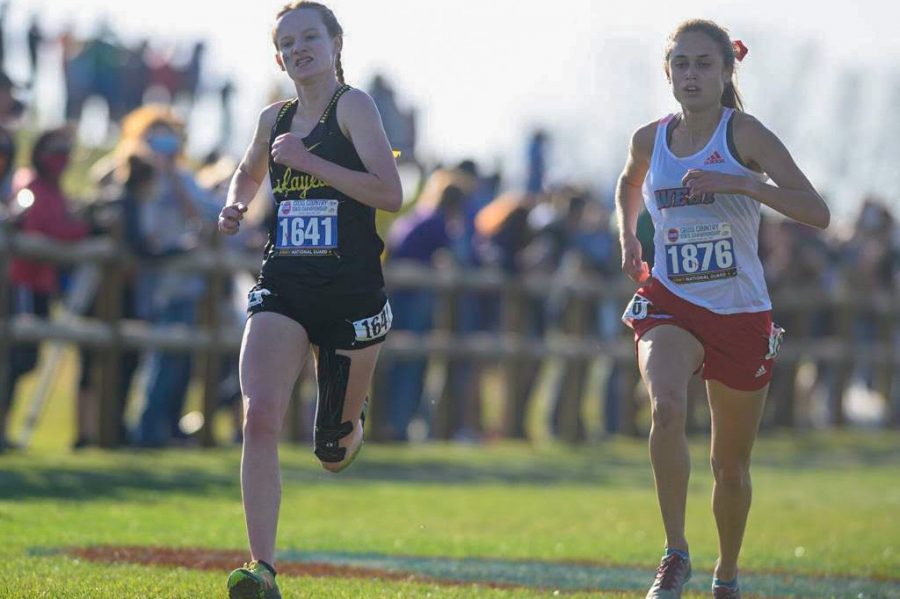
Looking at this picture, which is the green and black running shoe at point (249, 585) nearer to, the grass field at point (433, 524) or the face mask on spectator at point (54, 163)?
the grass field at point (433, 524)

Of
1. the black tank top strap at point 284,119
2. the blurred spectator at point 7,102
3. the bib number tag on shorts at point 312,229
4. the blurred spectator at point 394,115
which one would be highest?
the blurred spectator at point 394,115

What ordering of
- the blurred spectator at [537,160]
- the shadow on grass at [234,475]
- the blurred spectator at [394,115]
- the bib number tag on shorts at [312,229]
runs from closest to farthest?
the bib number tag on shorts at [312,229] < the shadow on grass at [234,475] < the blurred spectator at [394,115] < the blurred spectator at [537,160]

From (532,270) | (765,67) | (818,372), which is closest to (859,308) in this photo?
(818,372)

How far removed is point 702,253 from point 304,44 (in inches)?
66.3

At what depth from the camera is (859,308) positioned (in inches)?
1011

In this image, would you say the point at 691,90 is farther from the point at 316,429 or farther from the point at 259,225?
the point at 259,225

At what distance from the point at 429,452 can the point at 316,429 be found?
404 inches

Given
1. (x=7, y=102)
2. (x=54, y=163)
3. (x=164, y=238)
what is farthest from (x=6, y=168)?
(x=164, y=238)

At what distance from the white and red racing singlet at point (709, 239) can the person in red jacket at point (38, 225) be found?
7157mm

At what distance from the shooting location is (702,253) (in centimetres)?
715

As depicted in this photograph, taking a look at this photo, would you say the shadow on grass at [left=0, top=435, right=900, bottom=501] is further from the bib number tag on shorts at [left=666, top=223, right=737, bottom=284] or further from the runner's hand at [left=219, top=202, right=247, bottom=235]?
the bib number tag on shorts at [left=666, top=223, right=737, bottom=284]

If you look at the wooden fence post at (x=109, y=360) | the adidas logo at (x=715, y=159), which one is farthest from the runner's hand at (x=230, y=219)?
the wooden fence post at (x=109, y=360)

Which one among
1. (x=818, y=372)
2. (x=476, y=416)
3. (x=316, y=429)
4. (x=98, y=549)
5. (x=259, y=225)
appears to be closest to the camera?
(x=316, y=429)

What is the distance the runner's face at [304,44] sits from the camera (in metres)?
6.86
